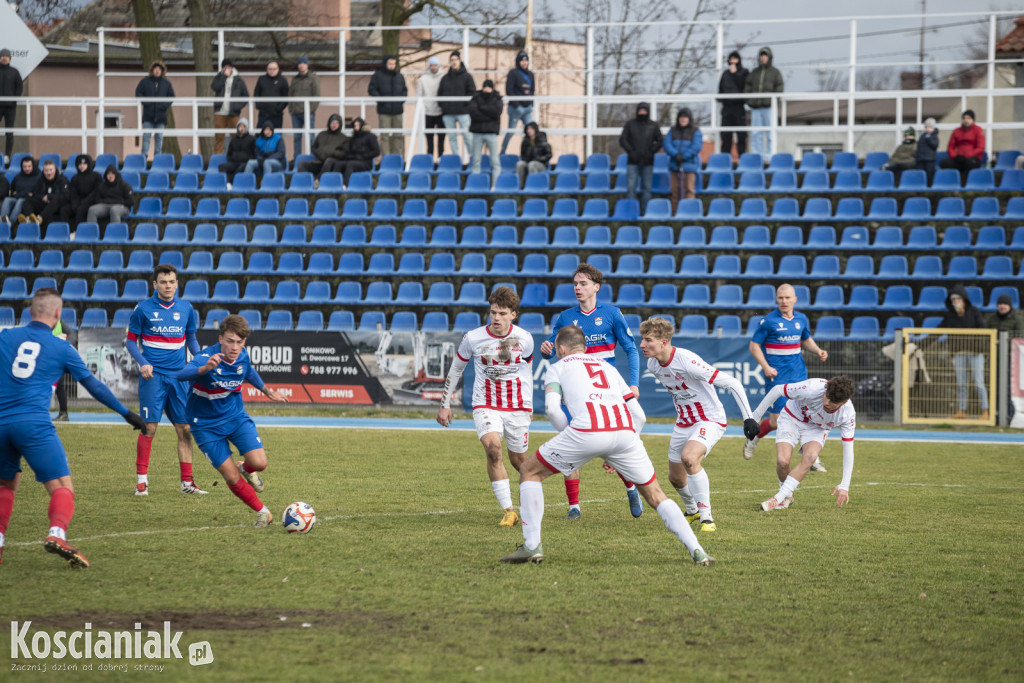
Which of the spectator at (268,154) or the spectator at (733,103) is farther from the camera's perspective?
the spectator at (268,154)

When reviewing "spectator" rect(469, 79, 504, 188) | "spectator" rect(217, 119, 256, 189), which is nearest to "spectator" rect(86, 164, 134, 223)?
"spectator" rect(217, 119, 256, 189)

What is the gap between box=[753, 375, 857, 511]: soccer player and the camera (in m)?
9.45

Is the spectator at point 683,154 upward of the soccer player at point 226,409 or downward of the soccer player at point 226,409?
upward

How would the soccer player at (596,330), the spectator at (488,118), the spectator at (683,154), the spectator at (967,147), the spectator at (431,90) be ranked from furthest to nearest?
the spectator at (431,90) < the spectator at (488,118) < the spectator at (967,147) < the spectator at (683,154) < the soccer player at (596,330)

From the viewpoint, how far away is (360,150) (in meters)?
24.5

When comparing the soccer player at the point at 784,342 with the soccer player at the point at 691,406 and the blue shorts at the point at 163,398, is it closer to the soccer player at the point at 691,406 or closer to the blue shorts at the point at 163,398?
the soccer player at the point at 691,406

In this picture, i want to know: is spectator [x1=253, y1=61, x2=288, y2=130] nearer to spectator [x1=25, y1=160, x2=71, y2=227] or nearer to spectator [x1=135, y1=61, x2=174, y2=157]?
spectator [x1=135, y1=61, x2=174, y2=157]

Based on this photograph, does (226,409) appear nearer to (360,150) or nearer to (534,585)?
(534,585)

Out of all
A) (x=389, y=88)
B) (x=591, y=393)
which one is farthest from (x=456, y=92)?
(x=591, y=393)

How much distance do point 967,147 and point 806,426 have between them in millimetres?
14628

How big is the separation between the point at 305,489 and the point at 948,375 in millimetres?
11443

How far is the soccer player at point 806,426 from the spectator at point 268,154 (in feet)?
59.8

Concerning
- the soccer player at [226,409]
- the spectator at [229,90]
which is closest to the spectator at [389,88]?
the spectator at [229,90]

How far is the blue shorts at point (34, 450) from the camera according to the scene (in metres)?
6.96
